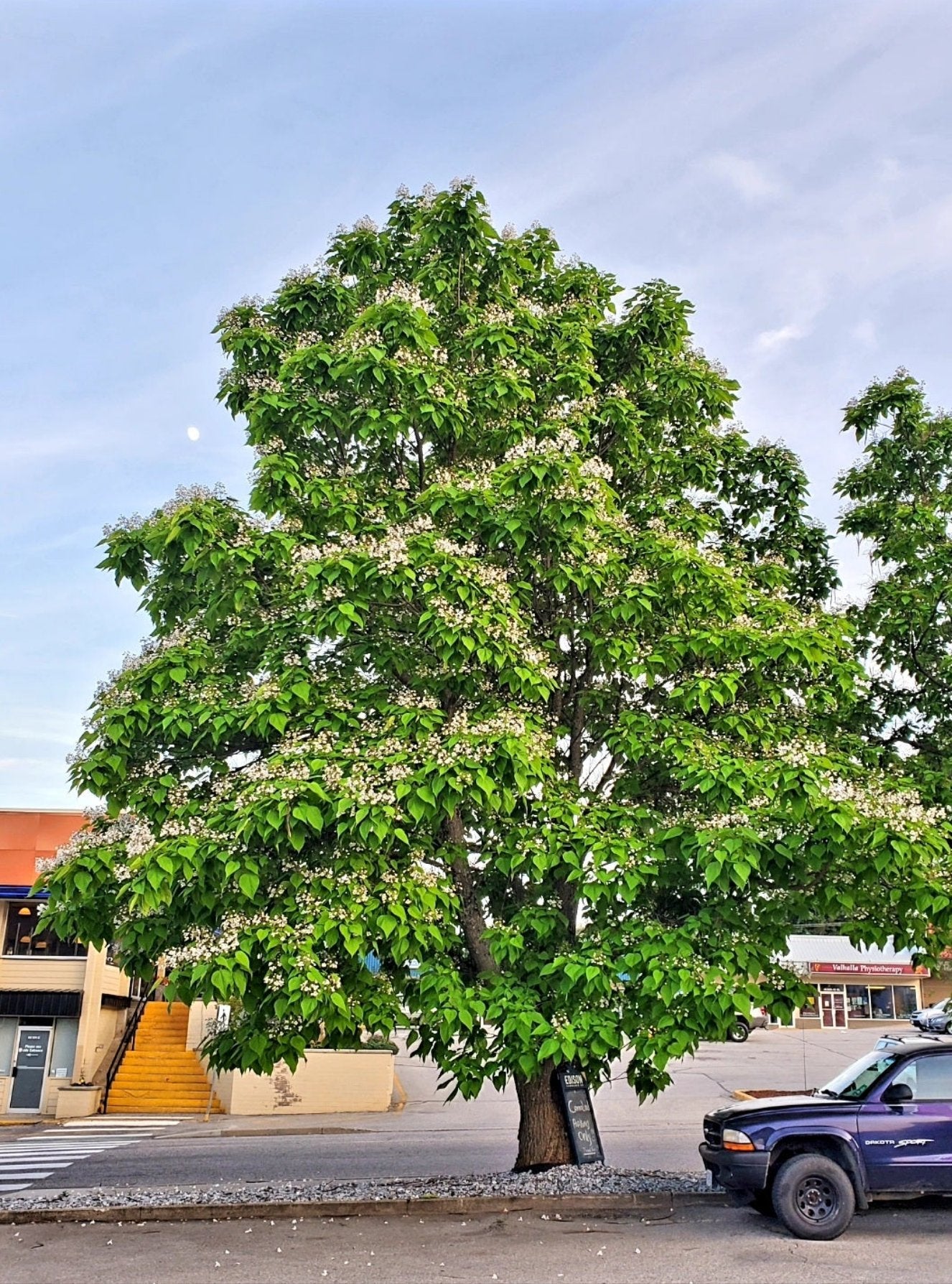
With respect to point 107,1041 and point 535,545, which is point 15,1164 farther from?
point 535,545

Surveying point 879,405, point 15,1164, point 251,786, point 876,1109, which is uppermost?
point 879,405

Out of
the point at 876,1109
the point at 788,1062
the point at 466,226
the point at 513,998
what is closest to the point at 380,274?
the point at 466,226

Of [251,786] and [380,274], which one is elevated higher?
[380,274]

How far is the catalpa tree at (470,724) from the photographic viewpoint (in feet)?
27.7

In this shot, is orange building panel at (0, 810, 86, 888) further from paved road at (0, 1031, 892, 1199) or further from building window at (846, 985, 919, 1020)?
building window at (846, 985, 919, 1020)

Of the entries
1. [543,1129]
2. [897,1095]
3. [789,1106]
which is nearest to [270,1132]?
[543,1129]

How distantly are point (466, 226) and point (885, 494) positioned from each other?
5672 mm

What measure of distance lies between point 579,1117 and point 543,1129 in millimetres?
428

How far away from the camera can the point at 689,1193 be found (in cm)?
1022

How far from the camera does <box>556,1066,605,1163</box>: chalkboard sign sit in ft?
35.6

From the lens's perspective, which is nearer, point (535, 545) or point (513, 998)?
point (513, 998)

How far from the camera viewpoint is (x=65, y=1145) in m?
19.8

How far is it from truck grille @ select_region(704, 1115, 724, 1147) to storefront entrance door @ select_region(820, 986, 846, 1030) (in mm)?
50519

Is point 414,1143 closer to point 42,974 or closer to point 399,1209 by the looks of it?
point 399,1209
